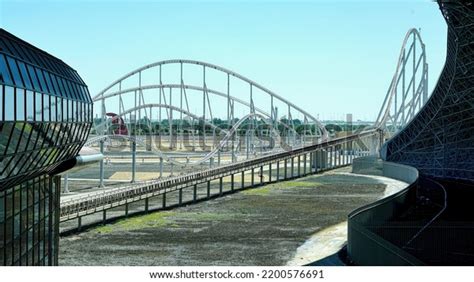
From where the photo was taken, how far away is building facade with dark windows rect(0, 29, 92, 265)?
12977 mm

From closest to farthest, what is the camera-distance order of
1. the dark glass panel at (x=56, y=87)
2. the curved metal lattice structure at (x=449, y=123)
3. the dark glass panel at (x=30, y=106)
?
the dark glass panel at (x=30, y=106) → the dark glass panel at (x=56, y=87) → the curved metal lattice structure at (x=449, y=123)

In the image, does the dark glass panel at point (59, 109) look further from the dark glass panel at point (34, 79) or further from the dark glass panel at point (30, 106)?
the dark glass panel at point (30, 106)

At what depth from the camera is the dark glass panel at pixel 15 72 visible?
1314 cm

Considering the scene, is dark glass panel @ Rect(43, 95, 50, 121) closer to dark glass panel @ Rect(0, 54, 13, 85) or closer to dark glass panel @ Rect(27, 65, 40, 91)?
dark glass panel @ Rect(27, 65, 40, 91)

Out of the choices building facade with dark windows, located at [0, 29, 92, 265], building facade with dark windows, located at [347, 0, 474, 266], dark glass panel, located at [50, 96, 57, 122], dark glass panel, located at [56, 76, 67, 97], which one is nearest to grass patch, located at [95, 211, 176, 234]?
building facade with dark windows, located at [347, 0, 474, 266]

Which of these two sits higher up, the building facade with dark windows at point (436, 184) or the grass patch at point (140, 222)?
the building facade with dark windows at point (436, 184)

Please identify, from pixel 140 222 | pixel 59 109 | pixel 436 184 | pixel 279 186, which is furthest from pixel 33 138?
pixel 279 186

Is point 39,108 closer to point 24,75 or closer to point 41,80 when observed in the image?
point 24,75

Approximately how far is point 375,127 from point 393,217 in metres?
71.1

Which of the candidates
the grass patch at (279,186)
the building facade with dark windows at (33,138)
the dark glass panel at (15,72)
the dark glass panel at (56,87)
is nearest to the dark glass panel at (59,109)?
the building facade with dark windows at (33,138)

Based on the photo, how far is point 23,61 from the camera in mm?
14227

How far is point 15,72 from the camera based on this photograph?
525 inches

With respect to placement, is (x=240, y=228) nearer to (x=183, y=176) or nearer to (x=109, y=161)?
(x=183, y=176)

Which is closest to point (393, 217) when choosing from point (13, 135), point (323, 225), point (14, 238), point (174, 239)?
point (323, 225)
